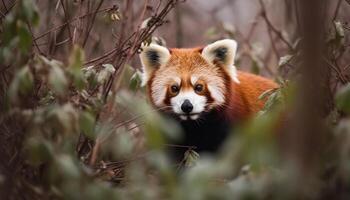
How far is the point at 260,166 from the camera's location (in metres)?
2.68

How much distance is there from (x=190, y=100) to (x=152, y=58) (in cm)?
45

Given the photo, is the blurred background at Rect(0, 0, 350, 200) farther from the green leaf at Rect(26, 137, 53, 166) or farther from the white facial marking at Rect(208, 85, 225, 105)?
the white facial marking at Rect(208, 85, 225, 105)

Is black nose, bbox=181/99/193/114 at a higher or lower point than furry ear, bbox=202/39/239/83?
lower

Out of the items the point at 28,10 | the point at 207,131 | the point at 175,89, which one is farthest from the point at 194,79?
the point at 28,10

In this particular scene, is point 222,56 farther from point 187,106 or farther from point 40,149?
point 40,149

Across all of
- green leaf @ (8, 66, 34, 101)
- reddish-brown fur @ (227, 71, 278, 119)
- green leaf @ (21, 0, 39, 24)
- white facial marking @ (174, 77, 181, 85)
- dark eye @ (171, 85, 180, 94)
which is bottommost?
reddish-brown fur @ (227, 71, 278, 119)

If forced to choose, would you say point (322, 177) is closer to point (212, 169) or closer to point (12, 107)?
point (212, 169)

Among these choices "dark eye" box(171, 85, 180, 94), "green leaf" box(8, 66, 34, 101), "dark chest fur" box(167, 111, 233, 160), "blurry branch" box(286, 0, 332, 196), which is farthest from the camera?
"dark chest fur" box(167, 111, 233, 160)

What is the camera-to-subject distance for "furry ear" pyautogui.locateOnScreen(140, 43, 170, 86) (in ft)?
15.2

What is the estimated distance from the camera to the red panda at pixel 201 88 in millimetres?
4551

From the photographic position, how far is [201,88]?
4.56 metres

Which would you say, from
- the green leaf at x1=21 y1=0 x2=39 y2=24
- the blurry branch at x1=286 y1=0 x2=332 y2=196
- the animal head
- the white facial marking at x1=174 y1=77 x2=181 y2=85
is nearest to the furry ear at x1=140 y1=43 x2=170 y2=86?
the animal head

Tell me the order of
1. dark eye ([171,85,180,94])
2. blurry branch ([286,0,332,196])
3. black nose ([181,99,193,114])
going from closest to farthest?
blurry branch ([286,0,332,196]), black nose ([181,99,193,114]), dark eye ([171,85,180,94])

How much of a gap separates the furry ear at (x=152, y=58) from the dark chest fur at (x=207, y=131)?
0.42 meters
